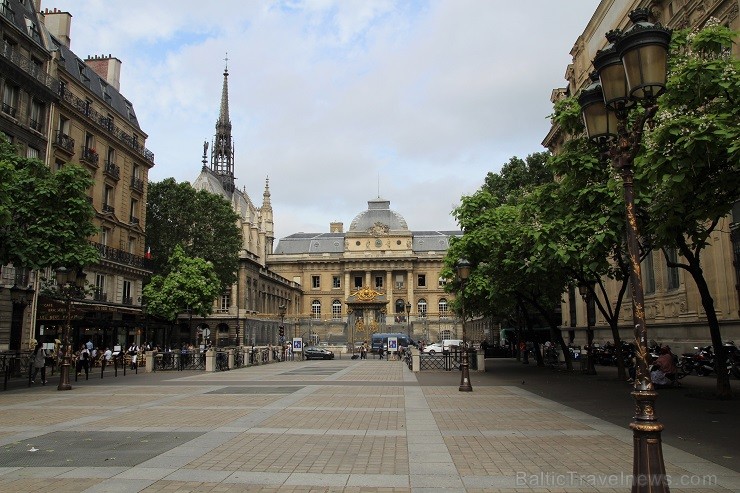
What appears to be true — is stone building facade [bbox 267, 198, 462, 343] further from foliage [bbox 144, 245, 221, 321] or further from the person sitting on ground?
the person sitting on ground

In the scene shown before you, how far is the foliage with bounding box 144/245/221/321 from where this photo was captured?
43.2m

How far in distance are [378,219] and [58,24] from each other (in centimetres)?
7533

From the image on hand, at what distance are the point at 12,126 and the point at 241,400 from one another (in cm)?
2256

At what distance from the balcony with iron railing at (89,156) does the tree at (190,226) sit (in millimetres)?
13873

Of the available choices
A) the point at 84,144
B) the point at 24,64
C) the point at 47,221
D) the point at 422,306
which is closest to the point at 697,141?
the point at 47,221

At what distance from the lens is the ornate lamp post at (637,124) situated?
5.62 m

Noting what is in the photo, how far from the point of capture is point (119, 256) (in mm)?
40812

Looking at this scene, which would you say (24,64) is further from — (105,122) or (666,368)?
(666,368)

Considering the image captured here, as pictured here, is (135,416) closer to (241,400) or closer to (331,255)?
(241,400)

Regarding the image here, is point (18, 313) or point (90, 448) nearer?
point (90, 448)

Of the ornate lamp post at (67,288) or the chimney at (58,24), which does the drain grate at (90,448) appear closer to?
the ornate lamp post at (67,288)

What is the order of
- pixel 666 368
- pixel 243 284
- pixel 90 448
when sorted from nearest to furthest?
pixel 90 448 → pixel 666 368 → pixel 243 284

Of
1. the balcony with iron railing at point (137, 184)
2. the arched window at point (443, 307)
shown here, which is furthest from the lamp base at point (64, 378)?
the arched window at point (443, 307)

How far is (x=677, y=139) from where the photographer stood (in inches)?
420
